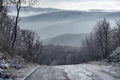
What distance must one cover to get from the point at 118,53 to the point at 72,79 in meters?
24.6

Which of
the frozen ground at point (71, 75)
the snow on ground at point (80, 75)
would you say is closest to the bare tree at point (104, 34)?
the snow on ground at point (80, 75)

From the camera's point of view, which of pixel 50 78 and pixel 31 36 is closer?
pixel 50 78

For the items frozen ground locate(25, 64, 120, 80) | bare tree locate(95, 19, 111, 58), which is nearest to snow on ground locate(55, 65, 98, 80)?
frozen ground locate(25, 64, 120, 80)

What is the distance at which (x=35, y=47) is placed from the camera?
92.7 metres

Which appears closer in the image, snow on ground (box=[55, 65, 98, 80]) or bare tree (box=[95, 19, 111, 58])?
snow on ground (box=[55, 65, 98, 80])

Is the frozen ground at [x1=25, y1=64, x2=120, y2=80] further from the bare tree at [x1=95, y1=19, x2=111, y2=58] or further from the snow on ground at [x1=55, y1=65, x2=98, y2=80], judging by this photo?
the bare tree at [x1=95, y1=19, x2=111, y2=58]

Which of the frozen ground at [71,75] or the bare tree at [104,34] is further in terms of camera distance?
the bare tree at [104,34]

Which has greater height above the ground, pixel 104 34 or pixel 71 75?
pixel 104 34

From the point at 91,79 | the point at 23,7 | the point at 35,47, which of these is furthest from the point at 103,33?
the point at 91,79

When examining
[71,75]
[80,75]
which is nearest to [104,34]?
[80,75]

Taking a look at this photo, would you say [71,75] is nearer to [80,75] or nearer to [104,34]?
[80,75]

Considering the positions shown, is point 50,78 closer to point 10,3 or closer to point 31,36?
point 10,3

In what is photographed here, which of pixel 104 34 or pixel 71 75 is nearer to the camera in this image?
pixel 71 75

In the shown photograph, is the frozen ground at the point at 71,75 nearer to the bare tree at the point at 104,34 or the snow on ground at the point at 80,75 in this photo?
the snow on ground at the point at 80,75
